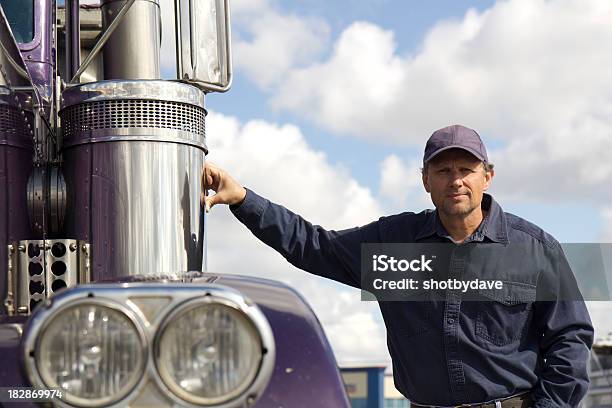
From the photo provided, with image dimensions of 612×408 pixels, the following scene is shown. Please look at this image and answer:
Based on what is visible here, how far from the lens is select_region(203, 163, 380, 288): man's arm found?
12.7 ft

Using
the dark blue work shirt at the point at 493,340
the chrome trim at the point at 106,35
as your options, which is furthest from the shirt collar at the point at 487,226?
the chrome trim at the point at 106,35

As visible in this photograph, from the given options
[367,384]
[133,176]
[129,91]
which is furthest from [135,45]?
[367,384]

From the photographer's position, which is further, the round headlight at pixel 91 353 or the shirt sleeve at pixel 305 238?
the shirt sleeve at pixel 305 238

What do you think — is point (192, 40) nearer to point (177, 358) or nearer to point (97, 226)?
point (97, 226)

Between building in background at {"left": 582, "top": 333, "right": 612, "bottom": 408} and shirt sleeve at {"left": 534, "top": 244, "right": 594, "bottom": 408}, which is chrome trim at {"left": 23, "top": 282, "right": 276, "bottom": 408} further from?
building in background at {"left": 582, "top": 333, "right": 612, "bottom": 408}

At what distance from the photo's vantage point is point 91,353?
6.22 feet

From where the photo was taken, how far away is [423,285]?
3.65 m

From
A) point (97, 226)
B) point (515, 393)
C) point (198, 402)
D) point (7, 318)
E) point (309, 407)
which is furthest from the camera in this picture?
point (515, 393)

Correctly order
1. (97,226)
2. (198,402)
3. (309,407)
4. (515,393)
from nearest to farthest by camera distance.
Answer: (198,402)
(309,407)
(97,226)
(515,393)

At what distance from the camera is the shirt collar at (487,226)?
11.8 ft

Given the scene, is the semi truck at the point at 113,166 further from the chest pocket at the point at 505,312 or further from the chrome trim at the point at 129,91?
the chest pocket at the point at 505,312

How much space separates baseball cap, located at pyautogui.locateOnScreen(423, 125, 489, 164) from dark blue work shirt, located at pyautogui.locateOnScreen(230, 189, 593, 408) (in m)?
0.24

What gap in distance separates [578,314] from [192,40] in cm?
166

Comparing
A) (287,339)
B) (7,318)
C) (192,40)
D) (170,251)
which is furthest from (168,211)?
(287,339)
